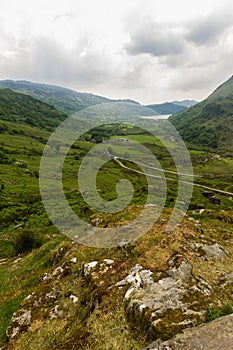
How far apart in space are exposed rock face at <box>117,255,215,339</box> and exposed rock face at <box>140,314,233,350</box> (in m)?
0.46

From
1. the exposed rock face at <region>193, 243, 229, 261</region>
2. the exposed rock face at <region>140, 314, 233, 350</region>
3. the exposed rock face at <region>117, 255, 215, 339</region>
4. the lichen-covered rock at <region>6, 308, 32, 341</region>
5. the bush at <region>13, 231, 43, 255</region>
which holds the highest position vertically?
the exposed rock face at <region>140, 314, 233, 350</region>

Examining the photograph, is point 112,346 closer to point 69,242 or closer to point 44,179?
point 69,242

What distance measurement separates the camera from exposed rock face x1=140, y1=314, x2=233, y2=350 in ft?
33.8

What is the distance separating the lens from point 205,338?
10664 millimetres

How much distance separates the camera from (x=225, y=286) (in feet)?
48.1

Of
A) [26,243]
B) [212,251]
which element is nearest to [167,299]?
[212,251]

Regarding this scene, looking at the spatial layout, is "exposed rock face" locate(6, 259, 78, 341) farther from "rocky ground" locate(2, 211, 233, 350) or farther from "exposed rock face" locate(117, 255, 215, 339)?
"exposed rock face" locate(117, 255, 215, 339)

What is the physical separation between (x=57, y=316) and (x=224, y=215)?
2941 cm

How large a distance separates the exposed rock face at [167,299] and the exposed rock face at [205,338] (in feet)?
1.52

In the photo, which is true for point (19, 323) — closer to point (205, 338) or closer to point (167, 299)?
point (167, 299)

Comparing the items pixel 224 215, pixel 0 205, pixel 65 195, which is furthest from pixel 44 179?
pixel 224 215

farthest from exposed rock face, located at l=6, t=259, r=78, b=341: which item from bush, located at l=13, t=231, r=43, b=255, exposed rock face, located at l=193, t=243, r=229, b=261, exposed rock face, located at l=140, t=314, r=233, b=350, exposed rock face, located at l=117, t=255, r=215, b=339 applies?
bush, located at l=13, t=231, r=43, b=255

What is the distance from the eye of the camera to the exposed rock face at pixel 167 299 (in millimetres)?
11938

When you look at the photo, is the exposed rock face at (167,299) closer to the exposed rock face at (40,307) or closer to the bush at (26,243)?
the exposed rock face at (40,307)
